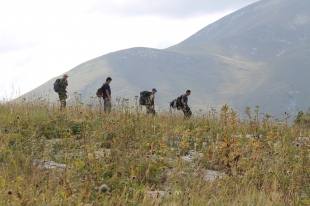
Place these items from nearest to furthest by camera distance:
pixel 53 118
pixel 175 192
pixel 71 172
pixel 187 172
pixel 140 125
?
pixel 175 192 → pixel 71 172 → pixel 187 172 → pixel 140 125 → pixel 53 118

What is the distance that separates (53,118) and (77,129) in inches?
30.8

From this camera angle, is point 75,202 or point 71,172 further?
point 71,172

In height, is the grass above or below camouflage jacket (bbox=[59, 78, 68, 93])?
below

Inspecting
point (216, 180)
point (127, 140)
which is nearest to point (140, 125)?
point (127, 140)

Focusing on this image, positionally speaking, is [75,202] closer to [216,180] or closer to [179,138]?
[216,180]

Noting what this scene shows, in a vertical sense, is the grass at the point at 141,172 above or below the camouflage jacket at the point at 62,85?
below

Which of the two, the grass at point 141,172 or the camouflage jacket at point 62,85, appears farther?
the camouflage jacket at point 62,85

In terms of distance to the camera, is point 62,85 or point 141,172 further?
point 62,85

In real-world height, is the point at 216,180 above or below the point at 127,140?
below

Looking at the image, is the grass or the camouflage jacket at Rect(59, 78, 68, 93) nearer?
the grass

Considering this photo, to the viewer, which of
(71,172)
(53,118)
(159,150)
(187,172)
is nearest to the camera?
(71,172)

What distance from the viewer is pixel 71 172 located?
4.72 m

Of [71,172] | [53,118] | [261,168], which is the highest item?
[53,118]

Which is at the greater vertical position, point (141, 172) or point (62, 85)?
point (62, 85)
